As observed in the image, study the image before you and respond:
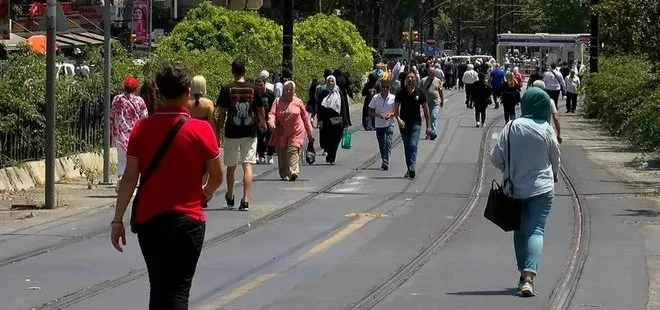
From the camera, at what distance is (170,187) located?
281 inches

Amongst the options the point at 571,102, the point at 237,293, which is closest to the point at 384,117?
the point at 237,293

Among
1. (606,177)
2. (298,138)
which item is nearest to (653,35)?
(606,177)

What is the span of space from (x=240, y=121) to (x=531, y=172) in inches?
252

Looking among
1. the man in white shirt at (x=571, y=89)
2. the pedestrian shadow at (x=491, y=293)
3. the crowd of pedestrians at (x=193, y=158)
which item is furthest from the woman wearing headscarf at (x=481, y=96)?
the pedestrian shadow at (x=491, y=293)

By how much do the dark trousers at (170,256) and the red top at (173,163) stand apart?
0.06m

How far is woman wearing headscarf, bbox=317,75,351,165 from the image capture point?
923 inches

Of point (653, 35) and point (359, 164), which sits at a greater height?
point (653, 35)

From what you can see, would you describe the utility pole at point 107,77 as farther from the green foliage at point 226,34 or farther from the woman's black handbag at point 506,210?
the green foliage at point 226,34

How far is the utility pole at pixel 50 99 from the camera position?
16031mm

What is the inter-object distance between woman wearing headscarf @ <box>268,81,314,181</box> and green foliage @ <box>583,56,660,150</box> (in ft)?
20.0

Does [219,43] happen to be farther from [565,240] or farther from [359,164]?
[565,240]

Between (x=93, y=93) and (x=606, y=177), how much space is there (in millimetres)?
8374

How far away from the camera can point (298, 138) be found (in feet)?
65.8

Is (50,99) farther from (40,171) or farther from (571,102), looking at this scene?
(571,102)
